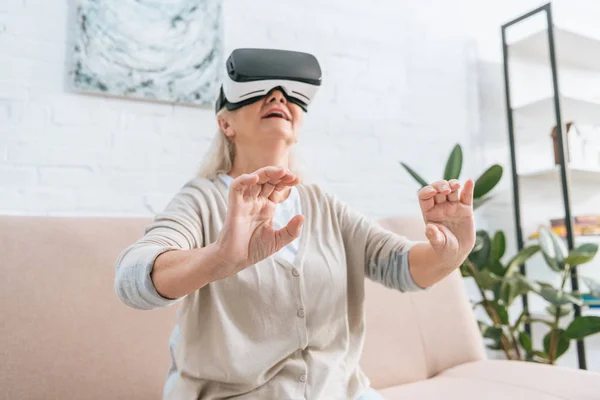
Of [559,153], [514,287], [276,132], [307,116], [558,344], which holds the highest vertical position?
[307,116]

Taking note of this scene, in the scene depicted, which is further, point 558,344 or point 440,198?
point 558,344

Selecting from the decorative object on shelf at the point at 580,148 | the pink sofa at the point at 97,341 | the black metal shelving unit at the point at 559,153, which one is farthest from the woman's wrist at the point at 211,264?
the decorative object on shelf at the point at 580,148

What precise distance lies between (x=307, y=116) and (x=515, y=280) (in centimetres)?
101

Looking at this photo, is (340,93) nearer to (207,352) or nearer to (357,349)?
(357,349)

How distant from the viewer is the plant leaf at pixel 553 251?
6.17 feet

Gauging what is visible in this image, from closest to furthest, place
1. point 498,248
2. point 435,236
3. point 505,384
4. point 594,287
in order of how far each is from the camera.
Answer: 1. point 435,236
2. point 505,384
3. point 594,287
4. point 498,248

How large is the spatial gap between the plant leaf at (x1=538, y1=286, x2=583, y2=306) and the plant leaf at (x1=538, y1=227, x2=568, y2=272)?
0.11 meters

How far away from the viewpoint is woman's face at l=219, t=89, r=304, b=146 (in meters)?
0.93

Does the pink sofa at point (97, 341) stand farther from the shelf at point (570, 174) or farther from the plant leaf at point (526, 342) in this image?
the shelf at point (570, 174)

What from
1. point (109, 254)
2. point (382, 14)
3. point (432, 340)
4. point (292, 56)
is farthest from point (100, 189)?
point (382, 14)

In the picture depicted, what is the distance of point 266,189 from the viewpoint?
0.69 m

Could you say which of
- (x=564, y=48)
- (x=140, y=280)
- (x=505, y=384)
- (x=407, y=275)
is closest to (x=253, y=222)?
(x=140, y=280)

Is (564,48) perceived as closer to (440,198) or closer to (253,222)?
(440,198)

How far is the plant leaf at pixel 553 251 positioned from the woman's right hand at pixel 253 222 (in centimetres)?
154
